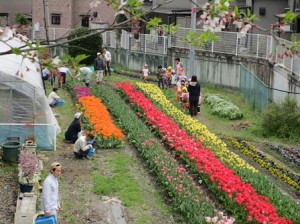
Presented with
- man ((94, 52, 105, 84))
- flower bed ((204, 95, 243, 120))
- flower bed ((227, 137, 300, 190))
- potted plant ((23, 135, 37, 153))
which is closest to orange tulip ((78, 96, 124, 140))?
potted plant ((23, 135, 37, 153))

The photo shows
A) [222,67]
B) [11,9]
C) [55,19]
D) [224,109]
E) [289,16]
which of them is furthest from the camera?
[11,9]

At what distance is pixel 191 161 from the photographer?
15.1 m

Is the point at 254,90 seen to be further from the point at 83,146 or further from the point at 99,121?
the point at 83,146

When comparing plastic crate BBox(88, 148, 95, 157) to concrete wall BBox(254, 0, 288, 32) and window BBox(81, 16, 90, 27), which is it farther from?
window BBox(81, 16, 90, 27)

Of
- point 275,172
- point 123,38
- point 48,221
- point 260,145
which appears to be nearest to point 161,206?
point 48,221

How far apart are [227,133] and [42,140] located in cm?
683

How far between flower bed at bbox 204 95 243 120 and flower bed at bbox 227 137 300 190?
3.12 metres

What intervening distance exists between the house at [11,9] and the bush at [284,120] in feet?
101

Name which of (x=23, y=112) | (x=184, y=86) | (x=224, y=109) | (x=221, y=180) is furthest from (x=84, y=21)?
(x=221, y=180)

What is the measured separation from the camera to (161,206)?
41.1 ft

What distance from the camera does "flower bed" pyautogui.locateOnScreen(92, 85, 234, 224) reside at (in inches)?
448

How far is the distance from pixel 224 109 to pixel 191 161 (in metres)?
7.66

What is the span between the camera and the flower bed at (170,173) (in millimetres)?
11383

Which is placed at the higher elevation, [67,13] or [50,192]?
[67,13]
